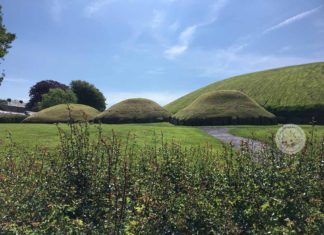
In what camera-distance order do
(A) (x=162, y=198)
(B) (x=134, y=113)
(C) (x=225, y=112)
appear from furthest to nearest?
(B) (x=134, y=113), (C) (x=225, y=112), (A) (x=162, y=198)

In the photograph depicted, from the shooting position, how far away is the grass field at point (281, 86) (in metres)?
78.4

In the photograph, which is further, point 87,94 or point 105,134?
point 87,94

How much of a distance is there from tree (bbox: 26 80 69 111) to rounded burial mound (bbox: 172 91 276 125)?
59.2m

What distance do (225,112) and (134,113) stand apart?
1941cm

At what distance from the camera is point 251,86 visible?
97625 millimetres

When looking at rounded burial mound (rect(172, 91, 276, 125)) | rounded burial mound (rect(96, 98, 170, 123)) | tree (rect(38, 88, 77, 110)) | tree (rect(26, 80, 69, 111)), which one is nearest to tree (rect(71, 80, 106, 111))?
tree (rect(26, 80, 69, 111))

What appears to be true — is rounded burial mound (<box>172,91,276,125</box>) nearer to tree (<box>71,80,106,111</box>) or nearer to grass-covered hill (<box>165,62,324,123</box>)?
grass-covered hill (<box>165,62,324,123</box>)

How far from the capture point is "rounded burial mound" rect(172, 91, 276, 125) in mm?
68188

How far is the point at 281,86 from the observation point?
89812 millimetres

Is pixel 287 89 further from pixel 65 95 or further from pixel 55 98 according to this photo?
pixel 55 98

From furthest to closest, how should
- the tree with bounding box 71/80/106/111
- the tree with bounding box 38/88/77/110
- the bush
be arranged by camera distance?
the tree with bounding box 71/80/106/111 < the tree with bounding box 38/88/77/110 < the bush

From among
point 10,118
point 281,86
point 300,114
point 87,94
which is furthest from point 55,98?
point 300,114

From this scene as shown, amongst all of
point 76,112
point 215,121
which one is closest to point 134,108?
point 76,112

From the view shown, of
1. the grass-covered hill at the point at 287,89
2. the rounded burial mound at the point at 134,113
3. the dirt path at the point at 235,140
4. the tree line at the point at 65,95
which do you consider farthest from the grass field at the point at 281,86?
the dirt path at the point at 235,140
